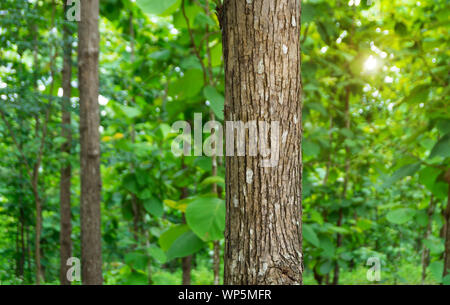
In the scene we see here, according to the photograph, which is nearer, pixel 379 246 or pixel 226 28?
pixel 226 28

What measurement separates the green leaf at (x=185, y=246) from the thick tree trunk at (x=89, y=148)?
1.44 m

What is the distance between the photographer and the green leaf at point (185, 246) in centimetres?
232

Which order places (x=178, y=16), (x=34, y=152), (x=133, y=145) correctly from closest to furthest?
1. (x=178, y=16)
2. (x=133, y=145)
3. (x=34, y=152)

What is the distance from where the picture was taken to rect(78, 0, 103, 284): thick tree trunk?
11.4 ft

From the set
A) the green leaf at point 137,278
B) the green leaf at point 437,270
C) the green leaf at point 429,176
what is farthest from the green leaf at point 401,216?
the green leaf at point 137,278

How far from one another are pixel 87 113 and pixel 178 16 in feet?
4.21

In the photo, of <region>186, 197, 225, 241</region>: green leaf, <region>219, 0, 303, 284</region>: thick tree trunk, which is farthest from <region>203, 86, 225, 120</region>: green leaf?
<region>219, 0, 303, 284</region>: thick tree trunk

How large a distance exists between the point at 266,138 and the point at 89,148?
247 cm

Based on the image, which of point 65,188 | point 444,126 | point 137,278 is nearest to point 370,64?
point 444,126

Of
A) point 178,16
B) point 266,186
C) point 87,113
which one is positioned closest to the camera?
point 266,186

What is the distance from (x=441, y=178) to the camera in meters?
2.83

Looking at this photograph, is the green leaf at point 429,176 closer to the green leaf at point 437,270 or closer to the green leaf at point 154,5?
the green leaf at point 437,270
